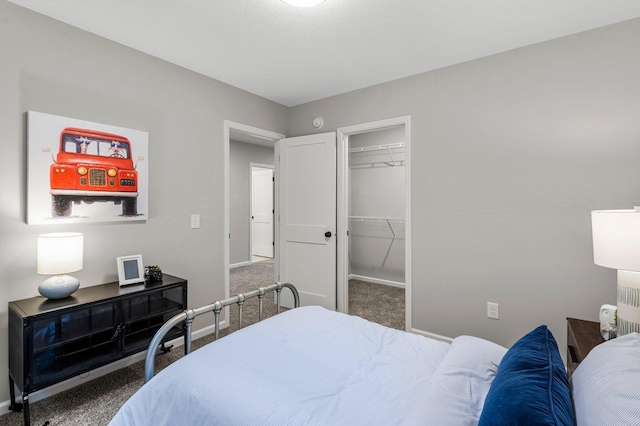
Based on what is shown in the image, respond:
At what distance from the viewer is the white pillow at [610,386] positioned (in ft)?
2.43

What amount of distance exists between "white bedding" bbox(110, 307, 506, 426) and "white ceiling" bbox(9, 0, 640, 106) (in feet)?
6.52

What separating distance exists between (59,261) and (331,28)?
2.33m

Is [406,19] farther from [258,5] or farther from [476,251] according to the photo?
[476,251]

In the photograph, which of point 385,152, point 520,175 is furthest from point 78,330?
point 385,152

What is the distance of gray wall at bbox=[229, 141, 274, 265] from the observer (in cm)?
617

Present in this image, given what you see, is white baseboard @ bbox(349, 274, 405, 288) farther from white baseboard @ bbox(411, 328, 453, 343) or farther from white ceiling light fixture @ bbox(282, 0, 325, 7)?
white ceiling light fixture @ bbox(282, 0, 325, 7)

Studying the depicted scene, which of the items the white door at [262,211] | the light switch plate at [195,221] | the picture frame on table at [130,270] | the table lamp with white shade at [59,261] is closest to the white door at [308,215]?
the light switch plate at [195,221]

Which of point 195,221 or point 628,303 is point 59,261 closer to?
point 195,221

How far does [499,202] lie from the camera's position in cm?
269

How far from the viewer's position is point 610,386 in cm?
85

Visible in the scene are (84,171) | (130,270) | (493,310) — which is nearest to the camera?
(84,171)

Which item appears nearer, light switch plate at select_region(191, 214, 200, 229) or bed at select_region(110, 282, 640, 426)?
bed at select_region(110, 282, 640, 426)

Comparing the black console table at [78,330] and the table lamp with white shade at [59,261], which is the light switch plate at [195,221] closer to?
the black console table at [78,330]

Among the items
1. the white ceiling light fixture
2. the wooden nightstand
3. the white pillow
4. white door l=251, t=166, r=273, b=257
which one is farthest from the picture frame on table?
white door l=251, t=166, r=273, b=257
